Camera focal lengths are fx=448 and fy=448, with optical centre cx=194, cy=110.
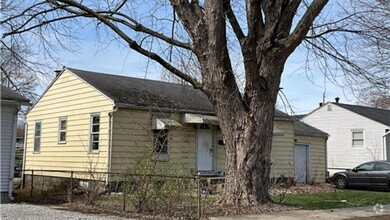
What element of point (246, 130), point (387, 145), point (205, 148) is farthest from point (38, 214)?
point (387, 145)

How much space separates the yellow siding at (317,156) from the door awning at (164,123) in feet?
30.9

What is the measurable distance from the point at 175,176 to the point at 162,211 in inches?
36.0

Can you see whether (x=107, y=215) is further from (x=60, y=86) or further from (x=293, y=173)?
(x=293, y=173)

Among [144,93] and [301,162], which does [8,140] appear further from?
[301,162]

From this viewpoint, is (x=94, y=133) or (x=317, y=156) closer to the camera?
(x=94, y=133)

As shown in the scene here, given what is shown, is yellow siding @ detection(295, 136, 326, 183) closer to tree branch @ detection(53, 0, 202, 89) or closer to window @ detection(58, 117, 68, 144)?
window @ detection(58, 117, 68, 144)

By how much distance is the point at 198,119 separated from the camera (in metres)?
Answer: 17.7

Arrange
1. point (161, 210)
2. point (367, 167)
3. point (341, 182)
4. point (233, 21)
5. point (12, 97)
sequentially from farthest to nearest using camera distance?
point (341, 182) < point (367, 167) < point (12, 97) < point (233, 21) < point (161, 210)

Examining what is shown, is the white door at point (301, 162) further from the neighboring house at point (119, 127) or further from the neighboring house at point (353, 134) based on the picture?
the neighboring house at point (353, 134)

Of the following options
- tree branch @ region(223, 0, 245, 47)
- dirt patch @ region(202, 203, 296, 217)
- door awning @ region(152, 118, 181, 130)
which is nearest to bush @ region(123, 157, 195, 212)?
dirt patch @ region(202, 203, 296, 217)

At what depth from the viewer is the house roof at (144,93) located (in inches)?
672

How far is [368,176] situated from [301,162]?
373cm

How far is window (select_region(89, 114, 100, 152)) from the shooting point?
17.2 m

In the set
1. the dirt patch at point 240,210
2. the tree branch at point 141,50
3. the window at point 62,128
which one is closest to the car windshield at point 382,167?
the dirt patch at point 240,210
